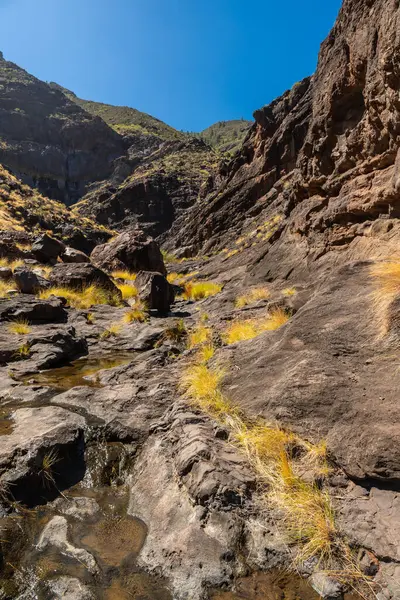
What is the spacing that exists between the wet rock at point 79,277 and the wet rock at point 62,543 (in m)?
13.4

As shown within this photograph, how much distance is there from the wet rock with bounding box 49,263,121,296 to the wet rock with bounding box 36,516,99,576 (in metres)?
13.4

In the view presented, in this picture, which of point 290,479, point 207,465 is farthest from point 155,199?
point 290,479

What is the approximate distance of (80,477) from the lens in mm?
4348

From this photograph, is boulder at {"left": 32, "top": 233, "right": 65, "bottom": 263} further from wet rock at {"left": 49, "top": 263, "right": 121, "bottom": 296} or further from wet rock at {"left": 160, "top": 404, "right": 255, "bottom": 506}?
wet rock at {"left": 160, "top": 404, "right": 255, "bottom": 506}

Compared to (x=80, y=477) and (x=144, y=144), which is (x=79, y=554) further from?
(x=144, y=144)

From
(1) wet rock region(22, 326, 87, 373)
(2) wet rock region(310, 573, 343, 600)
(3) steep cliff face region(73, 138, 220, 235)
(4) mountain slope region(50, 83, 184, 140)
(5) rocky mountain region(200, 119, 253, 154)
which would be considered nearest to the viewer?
(2) wet rock region(310, 573, 343, 600)

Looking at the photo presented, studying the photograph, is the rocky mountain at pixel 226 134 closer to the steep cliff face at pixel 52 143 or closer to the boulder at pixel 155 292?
the steep cliff face at pixel 52 143

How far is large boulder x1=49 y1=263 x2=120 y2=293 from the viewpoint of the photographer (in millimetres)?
15993

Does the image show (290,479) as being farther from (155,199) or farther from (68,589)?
(155,199)

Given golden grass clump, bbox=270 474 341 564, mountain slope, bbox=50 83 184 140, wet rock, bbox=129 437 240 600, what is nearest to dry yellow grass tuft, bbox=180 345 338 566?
golden grass clump, bbox=270 474 341 564

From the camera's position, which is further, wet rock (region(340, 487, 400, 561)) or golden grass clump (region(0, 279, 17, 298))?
golden grass clump (region(0, 279, 17, 298))

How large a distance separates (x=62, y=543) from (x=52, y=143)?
112422 millimetres

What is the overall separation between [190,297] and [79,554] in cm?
1656

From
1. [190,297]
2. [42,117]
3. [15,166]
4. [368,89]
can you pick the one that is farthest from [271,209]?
[42,117]
